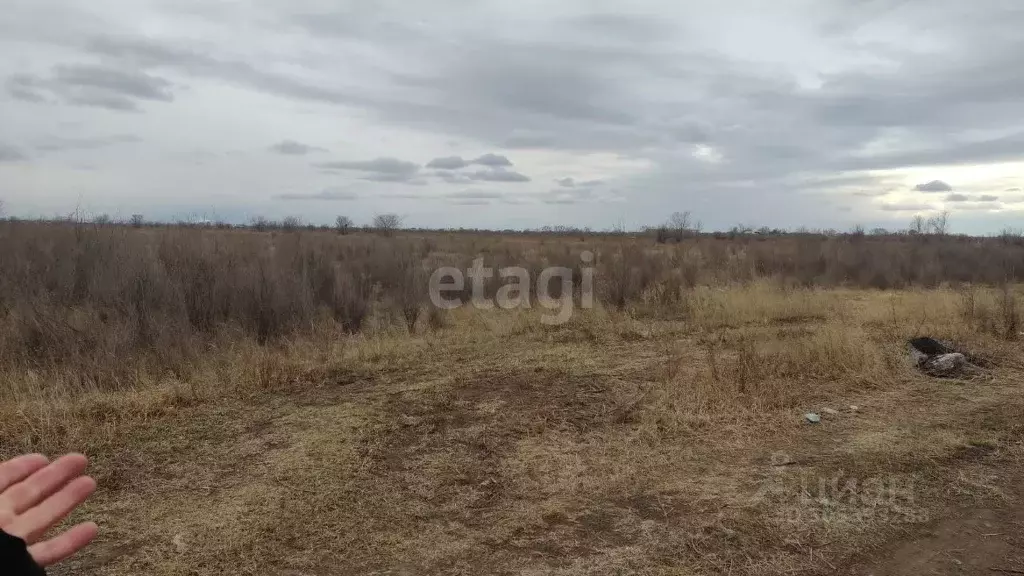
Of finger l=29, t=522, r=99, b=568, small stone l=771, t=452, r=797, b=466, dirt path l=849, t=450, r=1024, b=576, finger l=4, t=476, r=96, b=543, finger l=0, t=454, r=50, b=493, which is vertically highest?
finger l=0, t=454, r=50, b=493

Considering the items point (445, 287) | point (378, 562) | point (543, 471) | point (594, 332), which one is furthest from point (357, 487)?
point (445, 287)

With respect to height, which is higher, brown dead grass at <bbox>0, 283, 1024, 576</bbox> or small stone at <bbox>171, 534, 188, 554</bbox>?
brown dead grass at <bbox>0, 283, 1024, 576</bbox>

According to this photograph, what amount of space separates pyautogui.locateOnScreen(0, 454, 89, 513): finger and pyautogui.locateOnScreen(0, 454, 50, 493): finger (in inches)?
0.7

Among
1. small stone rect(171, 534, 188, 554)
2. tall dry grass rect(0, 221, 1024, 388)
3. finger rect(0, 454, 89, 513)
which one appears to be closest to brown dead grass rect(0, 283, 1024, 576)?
small stone rect(171, 534, 188, 554)

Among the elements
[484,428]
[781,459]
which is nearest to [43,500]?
[484,428]

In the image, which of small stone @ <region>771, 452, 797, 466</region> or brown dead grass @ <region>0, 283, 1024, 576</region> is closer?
brown dead grass @ <region>0, 283, 1024, 576</region>

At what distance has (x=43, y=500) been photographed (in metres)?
1.87

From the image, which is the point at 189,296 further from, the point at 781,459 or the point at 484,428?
the point at 781,459

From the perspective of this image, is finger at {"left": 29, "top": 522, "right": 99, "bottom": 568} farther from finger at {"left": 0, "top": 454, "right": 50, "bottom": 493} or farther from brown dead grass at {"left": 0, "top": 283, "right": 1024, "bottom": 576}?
brown dead grass at {"left": 0, "top": 283, "right": 1024, "bottom": 576}

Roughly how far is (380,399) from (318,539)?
2.78m

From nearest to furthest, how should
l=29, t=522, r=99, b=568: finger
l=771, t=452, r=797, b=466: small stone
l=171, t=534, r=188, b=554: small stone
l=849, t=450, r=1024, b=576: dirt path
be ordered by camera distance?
l=29, t=522, r=99, b=568: finger < l=849, t=450, r=1024, b=576: dirt path < l=171, t=534, r=188, b=554: small stone < l=771, t=452, r=797, b=466: small stone

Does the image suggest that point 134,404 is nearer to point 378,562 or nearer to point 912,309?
point 378,562

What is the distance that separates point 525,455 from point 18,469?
3772mm

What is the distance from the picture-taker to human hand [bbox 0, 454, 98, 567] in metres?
1.75
